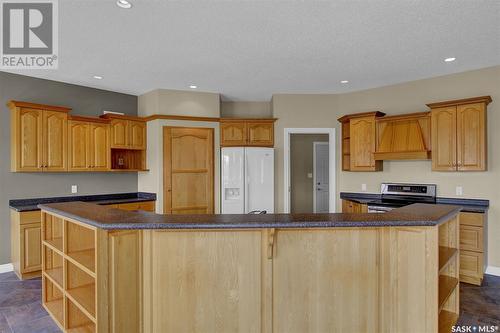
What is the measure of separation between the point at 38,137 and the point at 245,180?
121 inches

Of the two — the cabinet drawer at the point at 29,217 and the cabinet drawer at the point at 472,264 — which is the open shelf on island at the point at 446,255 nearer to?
the cabinet drawer at the point at 472,264

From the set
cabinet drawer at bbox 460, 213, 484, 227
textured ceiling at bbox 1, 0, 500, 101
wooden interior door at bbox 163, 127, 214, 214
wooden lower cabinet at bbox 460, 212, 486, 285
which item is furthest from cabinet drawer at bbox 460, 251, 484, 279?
wooden interior door at bbox 163, 127, 214, 214

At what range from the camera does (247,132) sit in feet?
17.7

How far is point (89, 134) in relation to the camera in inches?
182

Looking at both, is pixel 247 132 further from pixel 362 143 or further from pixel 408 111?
pixel 408 111

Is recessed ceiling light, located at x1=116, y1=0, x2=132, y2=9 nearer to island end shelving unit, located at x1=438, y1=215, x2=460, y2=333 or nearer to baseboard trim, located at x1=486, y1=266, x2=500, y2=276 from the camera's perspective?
island end shelving unit, located at x1=438, y1=215, x2=460, y2=333

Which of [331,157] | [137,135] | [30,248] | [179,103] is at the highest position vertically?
[179,103]

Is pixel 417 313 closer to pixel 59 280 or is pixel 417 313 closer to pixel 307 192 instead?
pixel 59 280

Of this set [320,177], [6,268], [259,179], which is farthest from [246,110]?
[6,268]

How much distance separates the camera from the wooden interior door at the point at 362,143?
189 inches

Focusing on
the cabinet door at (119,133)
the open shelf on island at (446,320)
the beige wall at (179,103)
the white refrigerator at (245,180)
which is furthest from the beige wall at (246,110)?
the open shelf on island at (446,320)

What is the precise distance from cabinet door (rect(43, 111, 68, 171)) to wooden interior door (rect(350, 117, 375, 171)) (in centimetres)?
448

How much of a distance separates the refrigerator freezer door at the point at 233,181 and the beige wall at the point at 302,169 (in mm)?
2554

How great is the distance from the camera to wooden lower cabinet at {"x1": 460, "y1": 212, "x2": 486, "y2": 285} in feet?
11.9
